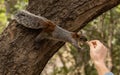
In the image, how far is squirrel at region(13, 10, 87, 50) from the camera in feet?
7.32

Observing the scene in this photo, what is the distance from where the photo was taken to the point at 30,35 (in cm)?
231

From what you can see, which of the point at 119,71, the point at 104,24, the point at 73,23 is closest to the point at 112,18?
the point at 104,24

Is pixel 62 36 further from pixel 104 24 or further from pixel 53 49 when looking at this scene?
pixel 104 24

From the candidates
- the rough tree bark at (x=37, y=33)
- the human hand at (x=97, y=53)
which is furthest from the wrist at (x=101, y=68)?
the rough tree bark at (x=37, y=33)

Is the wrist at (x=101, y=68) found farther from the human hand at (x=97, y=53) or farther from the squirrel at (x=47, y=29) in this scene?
the squirrel at (x=47, y=29)

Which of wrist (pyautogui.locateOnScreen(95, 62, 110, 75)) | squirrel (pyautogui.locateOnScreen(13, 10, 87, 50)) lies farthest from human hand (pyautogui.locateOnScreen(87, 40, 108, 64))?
squirrel (pyautogui.locateOnScreen(13, 10, 87, 50))

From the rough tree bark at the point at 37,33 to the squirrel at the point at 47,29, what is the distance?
0.05m

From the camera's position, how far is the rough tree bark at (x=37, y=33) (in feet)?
7.52

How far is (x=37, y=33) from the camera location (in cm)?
232

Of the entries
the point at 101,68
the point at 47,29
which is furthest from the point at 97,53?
the point at 47,29

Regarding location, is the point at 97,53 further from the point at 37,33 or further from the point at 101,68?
the point at 37,33

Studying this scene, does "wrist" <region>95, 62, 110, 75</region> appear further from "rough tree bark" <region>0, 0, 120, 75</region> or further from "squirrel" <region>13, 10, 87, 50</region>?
"rough tree bark" <region>0, 0, 120, 75</region>

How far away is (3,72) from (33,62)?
22 cm

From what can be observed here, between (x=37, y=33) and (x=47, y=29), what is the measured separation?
11cm
